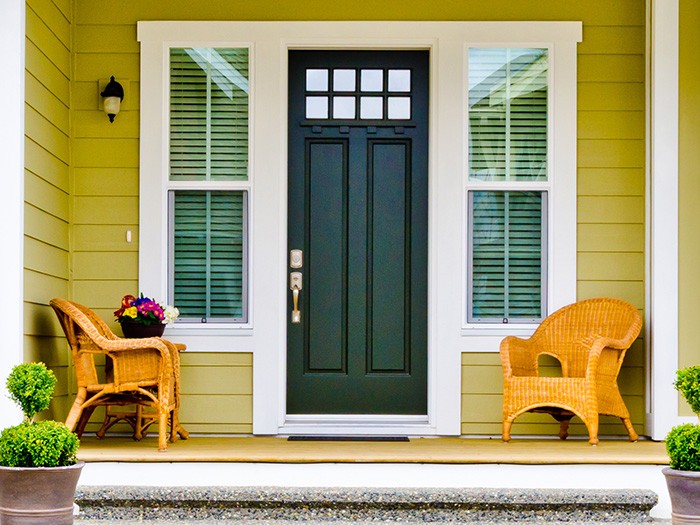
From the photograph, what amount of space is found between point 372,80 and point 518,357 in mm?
1763

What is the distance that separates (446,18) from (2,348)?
9.86 feet

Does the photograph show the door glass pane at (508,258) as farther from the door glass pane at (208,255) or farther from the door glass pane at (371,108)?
the door glass pane at (208,255)

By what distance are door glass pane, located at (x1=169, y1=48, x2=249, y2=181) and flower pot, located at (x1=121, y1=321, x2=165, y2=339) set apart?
36.6 inches

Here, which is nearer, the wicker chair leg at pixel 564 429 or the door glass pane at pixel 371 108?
the wicker chair leg at pixel 564 429

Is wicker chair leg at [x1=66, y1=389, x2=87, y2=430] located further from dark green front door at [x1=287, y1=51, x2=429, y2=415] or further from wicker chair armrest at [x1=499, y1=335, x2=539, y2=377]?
wicker chair armrest at [x1=499, y1=335, x2=539, y2=377]

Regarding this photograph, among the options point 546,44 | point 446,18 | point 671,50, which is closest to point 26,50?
point 446,18

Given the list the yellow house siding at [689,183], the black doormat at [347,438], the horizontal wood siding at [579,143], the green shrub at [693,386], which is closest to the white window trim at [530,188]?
the horizontal wood siding at [579,143]

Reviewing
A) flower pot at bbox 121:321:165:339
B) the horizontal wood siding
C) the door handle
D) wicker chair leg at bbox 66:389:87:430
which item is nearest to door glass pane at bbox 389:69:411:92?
the horizontal wood siding

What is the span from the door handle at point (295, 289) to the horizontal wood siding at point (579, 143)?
0.51 m

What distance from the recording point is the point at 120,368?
18.4 ft

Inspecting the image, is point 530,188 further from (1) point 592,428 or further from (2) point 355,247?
(1) point 592,428

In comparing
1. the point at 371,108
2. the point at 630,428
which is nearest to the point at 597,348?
the point at 630,428

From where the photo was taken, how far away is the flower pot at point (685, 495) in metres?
4.11

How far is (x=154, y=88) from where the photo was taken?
6.42m
